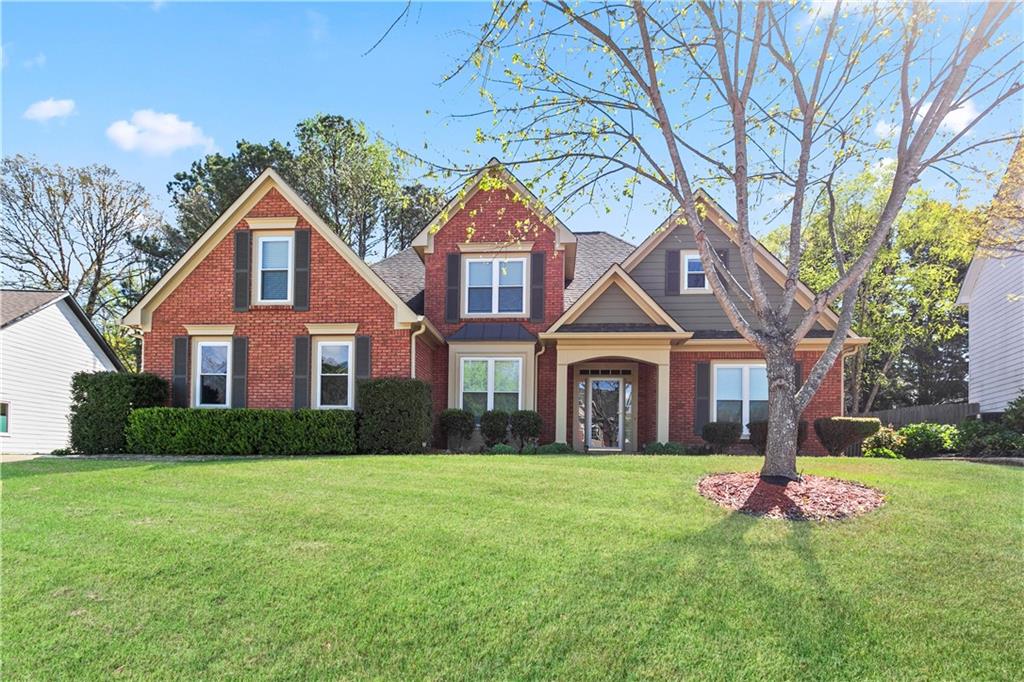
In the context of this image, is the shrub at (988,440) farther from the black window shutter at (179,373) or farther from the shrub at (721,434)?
the black window shutter at (179,373)

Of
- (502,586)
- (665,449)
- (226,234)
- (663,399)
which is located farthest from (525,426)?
(502,586)

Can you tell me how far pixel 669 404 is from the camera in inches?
674

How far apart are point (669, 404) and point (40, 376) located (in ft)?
70.2

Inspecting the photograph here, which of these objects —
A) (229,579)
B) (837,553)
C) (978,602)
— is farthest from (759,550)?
(229,579)

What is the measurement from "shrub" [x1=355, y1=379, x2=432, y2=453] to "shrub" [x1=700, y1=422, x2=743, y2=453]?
22.7 ft

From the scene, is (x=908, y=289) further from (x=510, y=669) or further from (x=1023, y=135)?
(x=510, y=669)

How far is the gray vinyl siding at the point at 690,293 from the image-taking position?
17609mm

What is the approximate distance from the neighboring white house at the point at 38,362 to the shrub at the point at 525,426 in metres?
17.1

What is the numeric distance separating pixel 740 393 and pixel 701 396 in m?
0.95

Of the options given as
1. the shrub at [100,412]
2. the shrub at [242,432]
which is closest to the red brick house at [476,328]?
the shrub at [100,412]

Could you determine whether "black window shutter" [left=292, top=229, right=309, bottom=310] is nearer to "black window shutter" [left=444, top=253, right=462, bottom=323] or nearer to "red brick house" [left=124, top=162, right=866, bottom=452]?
"red brick house" [left=124, top=162, right=866, bottom=452]

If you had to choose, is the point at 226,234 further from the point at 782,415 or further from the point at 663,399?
the point at 782,415

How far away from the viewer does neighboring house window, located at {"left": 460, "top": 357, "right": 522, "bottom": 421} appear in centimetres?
1727

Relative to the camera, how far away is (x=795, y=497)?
819 centimetres
